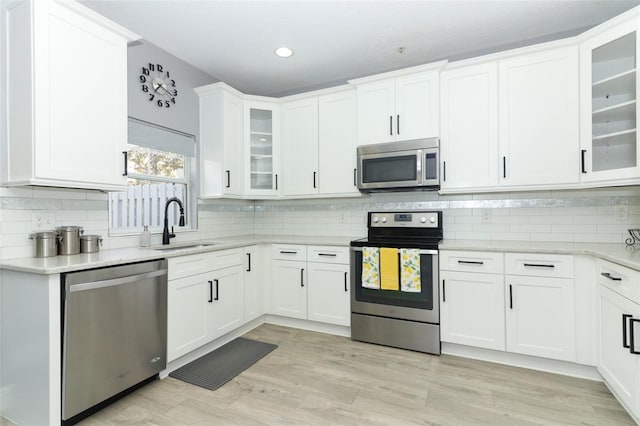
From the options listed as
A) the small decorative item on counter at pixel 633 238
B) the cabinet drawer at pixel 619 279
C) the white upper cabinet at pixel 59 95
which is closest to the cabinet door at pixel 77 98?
the white upper cabinet at pixel 59 95

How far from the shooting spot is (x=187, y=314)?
2.54 m

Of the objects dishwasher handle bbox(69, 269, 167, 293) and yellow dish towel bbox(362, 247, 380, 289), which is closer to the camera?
dishwasher handle bbox(69, 269, 167, 293)

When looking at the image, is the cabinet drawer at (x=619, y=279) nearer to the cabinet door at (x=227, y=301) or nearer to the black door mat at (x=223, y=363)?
the black door mat at (x=223, y=363)

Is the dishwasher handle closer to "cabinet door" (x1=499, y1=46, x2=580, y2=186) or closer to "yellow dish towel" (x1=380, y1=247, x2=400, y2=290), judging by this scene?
"yellow dish towel" (x1=380, y1=247, x2=400, y2=290)

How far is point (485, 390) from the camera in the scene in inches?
85.6

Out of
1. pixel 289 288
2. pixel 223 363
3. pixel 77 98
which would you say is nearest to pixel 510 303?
pixel 289 288

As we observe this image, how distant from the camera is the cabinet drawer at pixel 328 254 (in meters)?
3.13

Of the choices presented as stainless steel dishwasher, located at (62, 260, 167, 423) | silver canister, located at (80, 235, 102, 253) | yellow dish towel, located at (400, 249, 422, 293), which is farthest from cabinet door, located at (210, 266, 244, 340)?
yellow dish towel, located at (400, 249, 422, 293)

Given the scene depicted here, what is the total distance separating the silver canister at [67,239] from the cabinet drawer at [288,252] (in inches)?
68.5

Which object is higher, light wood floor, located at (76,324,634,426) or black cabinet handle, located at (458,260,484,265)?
black cabinet handle, located at (458,260,484,265)

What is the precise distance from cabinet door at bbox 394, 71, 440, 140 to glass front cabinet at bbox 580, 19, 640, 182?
3.56 ft

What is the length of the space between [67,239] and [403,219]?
8.83 ft

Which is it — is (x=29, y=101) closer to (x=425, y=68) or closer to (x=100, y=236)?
(x=100, y=236)

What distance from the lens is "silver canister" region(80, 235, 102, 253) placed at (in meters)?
2.24
